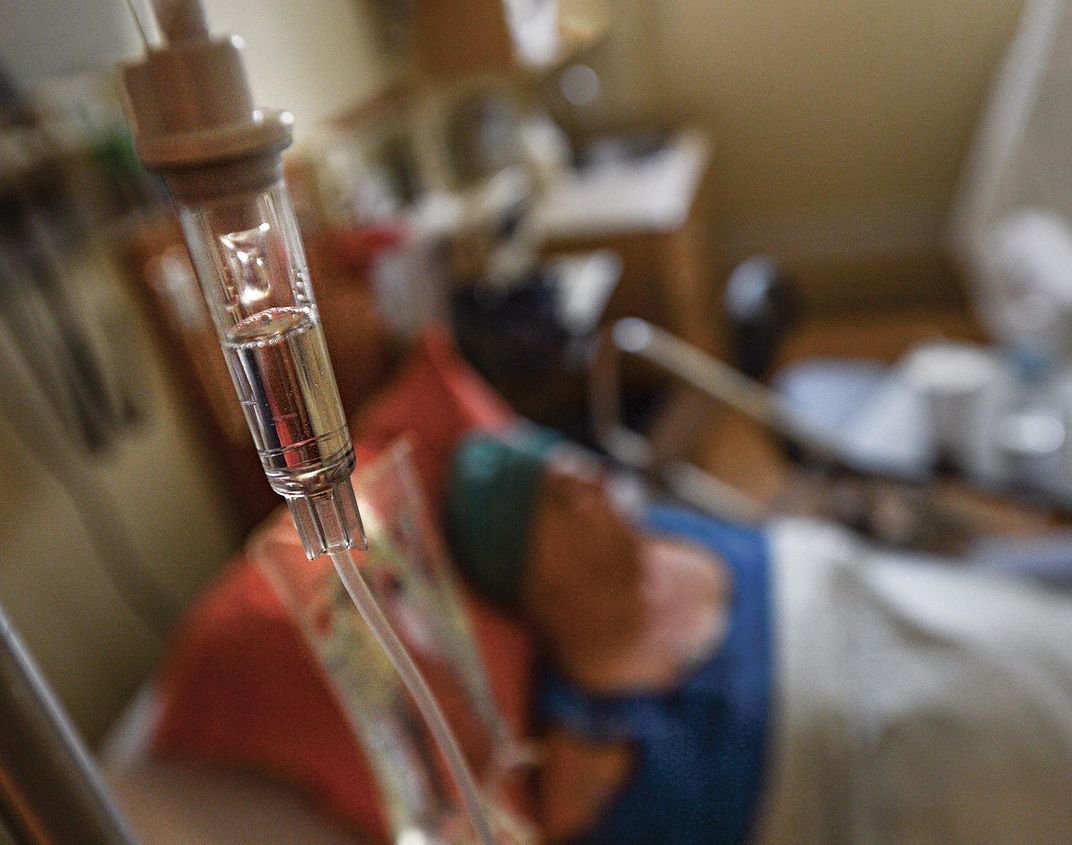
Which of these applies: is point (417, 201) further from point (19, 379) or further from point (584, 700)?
point (584, 700)

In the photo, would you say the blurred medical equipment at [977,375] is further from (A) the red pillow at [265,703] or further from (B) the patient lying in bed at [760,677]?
(A) the red pillow at [265,703]

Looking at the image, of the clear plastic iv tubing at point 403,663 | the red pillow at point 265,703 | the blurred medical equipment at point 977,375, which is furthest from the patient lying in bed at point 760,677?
the clear plastic iv tubing at point 403,663

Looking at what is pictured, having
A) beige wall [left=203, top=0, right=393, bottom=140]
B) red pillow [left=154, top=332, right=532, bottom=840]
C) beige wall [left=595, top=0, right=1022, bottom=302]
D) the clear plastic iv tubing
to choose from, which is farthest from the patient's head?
beige wall [left=595, top=0, right=1022, bottom=302]

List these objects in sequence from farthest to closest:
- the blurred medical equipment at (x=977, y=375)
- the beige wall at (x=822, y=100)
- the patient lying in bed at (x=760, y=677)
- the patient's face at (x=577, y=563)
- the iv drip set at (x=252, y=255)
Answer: the beige wall at (x=822, y=100) → the blurred medical equipment at (x=977, y=375) → the patient's face at (x=577, y=563) → the patient lying in bed at (x=760, y=677) → the iv drip set at (x=252, y=255)

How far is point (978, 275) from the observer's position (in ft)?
9.39

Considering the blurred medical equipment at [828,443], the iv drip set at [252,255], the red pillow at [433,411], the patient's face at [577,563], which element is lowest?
the blurred medical equipment at [828,443]

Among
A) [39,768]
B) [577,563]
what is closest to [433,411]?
[577,563]

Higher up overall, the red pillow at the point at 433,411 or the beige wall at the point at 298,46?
the beige wall at the point at 298,46

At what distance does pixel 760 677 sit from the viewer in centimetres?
108

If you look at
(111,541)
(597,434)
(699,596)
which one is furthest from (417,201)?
(699,596)

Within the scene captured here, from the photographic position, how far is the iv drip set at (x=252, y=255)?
185mm

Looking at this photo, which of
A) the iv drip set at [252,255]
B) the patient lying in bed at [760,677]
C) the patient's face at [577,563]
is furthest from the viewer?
the patient's face at [577,563]

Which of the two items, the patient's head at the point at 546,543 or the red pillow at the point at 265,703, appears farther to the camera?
the patient's head at the point at 546,543

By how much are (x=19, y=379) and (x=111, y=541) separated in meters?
0.33
